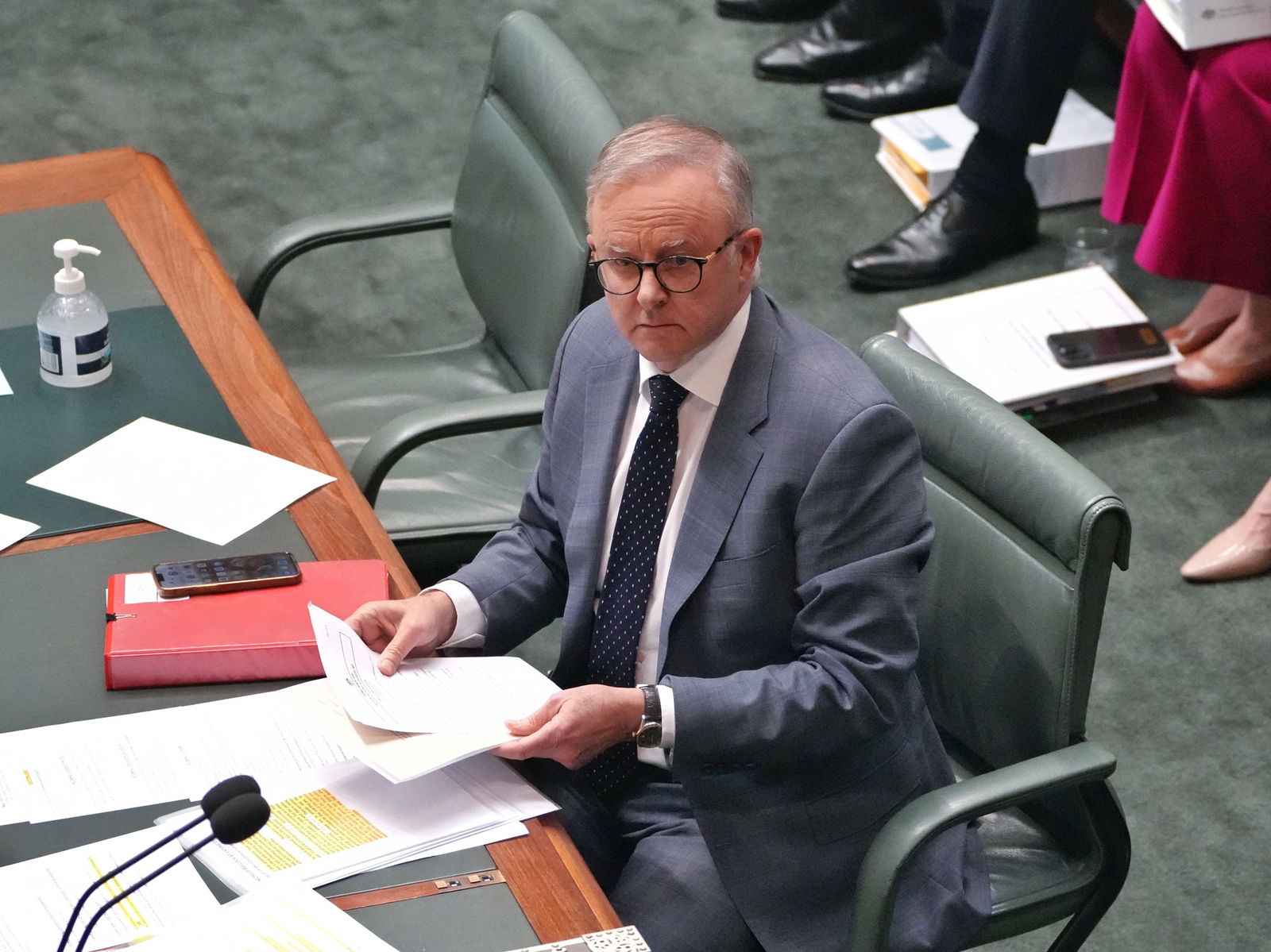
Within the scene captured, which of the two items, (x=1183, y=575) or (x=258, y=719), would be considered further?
(x=1183, y=575)

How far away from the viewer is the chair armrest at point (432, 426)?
7.68 feet

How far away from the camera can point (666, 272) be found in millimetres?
1777

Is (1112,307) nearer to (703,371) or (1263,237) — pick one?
(1263,237)

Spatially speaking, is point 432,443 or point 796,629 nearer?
point 796,629

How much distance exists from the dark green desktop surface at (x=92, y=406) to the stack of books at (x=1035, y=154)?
7.51 feet

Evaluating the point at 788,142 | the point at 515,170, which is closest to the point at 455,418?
the point at 515,170

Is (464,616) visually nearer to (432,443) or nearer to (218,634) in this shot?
(218,634)

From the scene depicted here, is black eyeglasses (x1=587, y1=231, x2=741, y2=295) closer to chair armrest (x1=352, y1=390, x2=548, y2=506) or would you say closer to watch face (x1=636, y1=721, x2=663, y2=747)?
watch face (x1=636, y1=721, x2=663, y2=747)

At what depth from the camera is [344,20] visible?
17.1ft

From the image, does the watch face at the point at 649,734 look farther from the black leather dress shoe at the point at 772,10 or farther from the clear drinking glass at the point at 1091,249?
the black leather dress shoe at the point at 772,10

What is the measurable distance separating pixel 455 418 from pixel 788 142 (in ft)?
8.04

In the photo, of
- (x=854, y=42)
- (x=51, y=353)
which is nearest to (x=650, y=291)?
(x=51, y=353)

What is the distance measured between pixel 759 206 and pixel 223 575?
2660 mm

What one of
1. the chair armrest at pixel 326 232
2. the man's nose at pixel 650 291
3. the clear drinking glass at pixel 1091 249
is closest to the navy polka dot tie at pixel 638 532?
the man's nose at pixel 650 291
